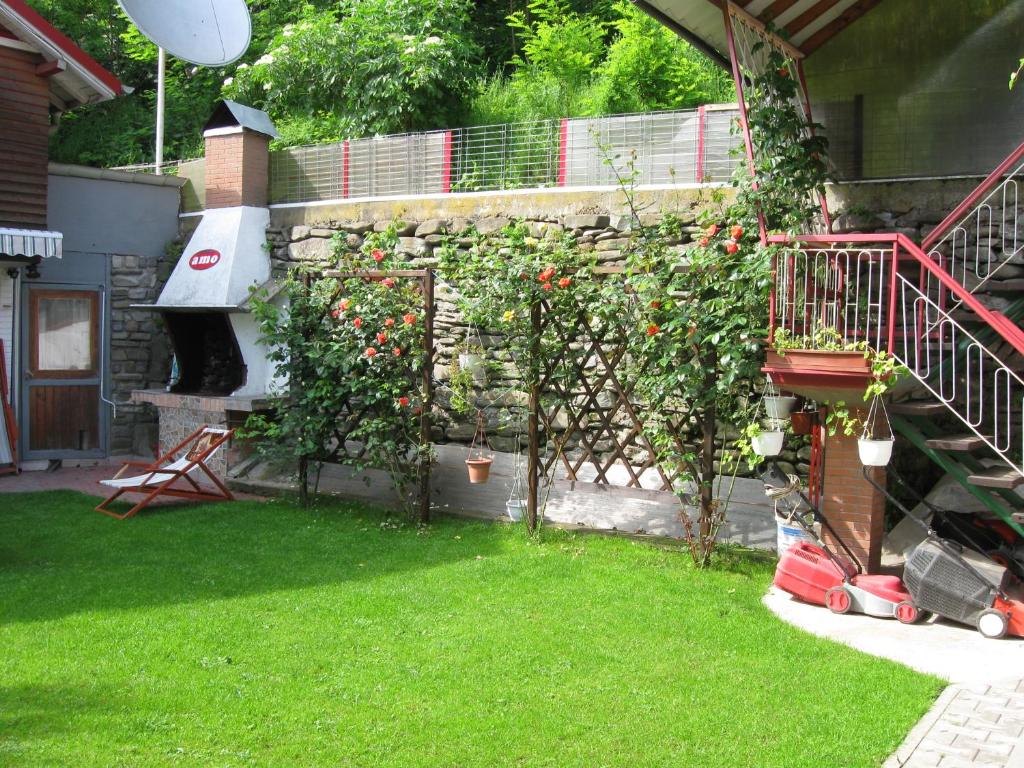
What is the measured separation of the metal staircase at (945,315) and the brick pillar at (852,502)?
41cm

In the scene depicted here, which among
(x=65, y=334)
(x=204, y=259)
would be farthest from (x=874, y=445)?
(x=65, y=334)

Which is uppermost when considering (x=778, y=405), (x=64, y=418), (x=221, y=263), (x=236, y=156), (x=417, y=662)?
(x=236, y=156)

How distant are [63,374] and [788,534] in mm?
8974

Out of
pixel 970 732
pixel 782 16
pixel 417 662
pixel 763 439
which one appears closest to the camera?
pixel 970 732

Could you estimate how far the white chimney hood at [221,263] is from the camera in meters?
10.7

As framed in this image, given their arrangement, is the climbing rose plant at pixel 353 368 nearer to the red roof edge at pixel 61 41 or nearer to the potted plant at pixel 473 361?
the potted plant at pixel 473 361

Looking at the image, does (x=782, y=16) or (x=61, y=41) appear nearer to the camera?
(x=782, y=16)

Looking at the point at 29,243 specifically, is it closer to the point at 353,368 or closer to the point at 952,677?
the point at 353,368

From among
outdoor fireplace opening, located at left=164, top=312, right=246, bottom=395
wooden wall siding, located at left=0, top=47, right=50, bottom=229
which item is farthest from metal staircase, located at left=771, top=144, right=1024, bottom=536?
wooden wall siding, located at left=0, top=47, right=50, bottom=229

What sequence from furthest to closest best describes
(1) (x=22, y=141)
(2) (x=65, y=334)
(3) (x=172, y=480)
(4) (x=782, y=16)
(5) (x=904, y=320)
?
(2) (x=65, y=334)
(1) (x=22, y=141)
(3) (x=172, y=480)
(4) (x=782, y=16)
(5) (x=904, y=320)

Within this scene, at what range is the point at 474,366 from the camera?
30.7 feet

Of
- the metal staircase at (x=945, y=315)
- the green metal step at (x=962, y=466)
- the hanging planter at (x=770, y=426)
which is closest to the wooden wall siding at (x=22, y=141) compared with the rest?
the hanging planter at (x=770, y=426)

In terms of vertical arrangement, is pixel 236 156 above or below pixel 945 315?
above

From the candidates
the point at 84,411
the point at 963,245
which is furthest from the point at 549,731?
the point at 84,411
